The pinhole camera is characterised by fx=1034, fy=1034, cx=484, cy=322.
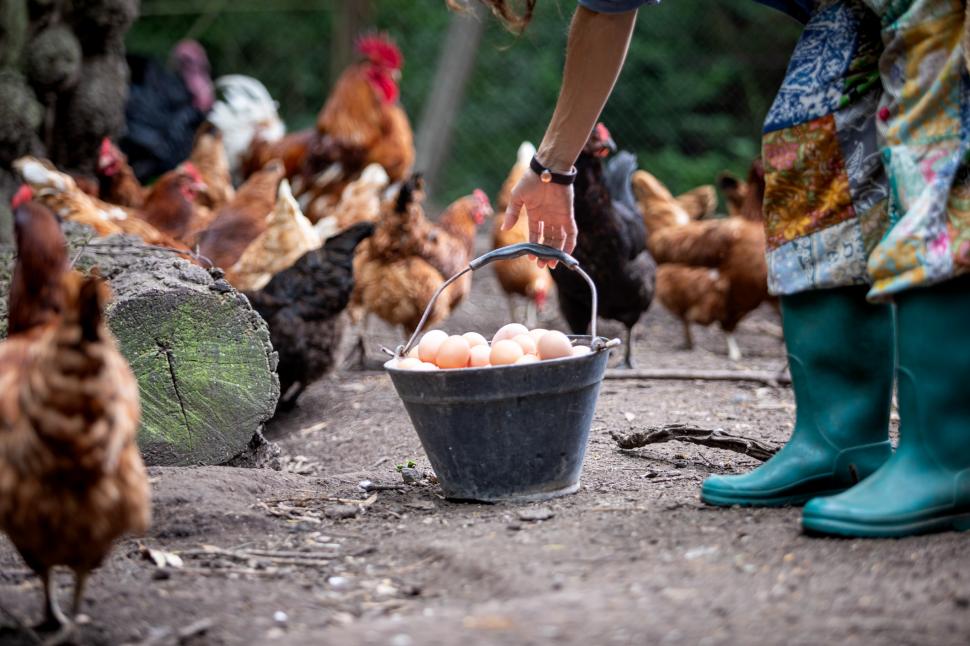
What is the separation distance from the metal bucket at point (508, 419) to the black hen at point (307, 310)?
2133 mm

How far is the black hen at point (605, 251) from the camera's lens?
548cm

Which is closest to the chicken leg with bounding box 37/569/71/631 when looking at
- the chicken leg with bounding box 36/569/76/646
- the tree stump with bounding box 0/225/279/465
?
the chicken leg with bounding box 36/569/76/646

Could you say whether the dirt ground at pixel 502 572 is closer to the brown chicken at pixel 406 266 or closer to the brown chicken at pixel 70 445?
the brown chicken at pixel 70 445

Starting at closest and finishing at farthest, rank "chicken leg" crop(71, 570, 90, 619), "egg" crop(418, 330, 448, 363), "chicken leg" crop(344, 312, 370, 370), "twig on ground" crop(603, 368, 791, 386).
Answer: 1. "chicken leg" crop(71, 570, 90, 619)
2. "egg" crop(418, 330, 448, 363)
3. "twig on ground" crop(603, 368, 791, 386)
4. "chicken leg" crop(344, 312, 370, 370)

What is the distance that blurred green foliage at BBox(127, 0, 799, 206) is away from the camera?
10.3 m

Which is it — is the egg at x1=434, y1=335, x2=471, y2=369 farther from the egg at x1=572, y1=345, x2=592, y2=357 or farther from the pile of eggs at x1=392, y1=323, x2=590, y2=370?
A: the egg at x1=572, y1=345, x2=592, y2=357

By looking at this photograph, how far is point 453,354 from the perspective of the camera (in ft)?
8.72

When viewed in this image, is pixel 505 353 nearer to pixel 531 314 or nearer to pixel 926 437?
pixel 926 437

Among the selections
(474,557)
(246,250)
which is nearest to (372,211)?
(246,250)

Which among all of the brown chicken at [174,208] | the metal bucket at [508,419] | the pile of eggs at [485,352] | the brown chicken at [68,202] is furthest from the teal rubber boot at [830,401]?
the brown chicken at [174,208]

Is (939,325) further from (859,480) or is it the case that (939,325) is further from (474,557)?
(474,557)

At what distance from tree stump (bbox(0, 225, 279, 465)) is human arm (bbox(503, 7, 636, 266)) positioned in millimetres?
1121

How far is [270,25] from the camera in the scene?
11.2 metres

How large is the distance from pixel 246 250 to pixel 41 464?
12.8 feet
